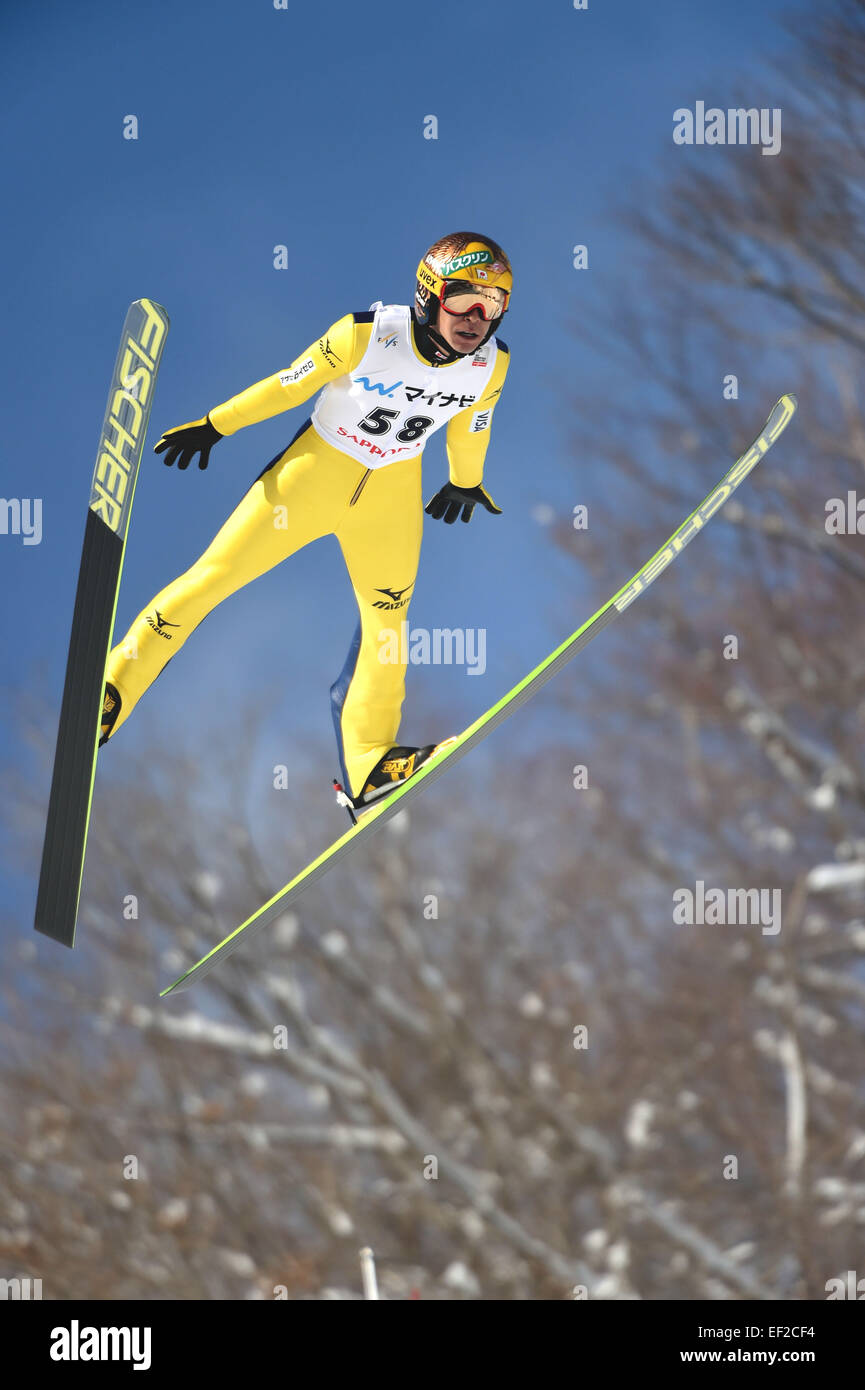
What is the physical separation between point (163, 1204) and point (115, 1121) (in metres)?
1.34

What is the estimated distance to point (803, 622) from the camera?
66.8 ft

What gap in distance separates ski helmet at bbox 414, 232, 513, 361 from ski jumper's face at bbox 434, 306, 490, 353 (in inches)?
0.7

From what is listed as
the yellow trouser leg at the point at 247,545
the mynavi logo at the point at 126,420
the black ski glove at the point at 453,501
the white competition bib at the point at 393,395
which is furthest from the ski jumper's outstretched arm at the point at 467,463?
the mynavi logo at the point at 126,420

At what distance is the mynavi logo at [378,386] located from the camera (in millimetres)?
4125

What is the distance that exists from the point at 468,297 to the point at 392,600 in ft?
3.58

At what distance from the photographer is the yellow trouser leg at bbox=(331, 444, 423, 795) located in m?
4.34

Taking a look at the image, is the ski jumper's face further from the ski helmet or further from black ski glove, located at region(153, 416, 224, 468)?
black ski glove, located at region(153, 416, 224, 468)

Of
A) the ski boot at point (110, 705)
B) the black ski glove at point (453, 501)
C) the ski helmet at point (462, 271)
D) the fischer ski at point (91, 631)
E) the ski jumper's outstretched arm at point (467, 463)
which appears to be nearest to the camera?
the ski helmet at point (462, 271)

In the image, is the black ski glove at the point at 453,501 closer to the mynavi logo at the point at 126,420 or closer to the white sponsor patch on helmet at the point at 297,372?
the white sponsor patch on helmet at the point at 297,372
